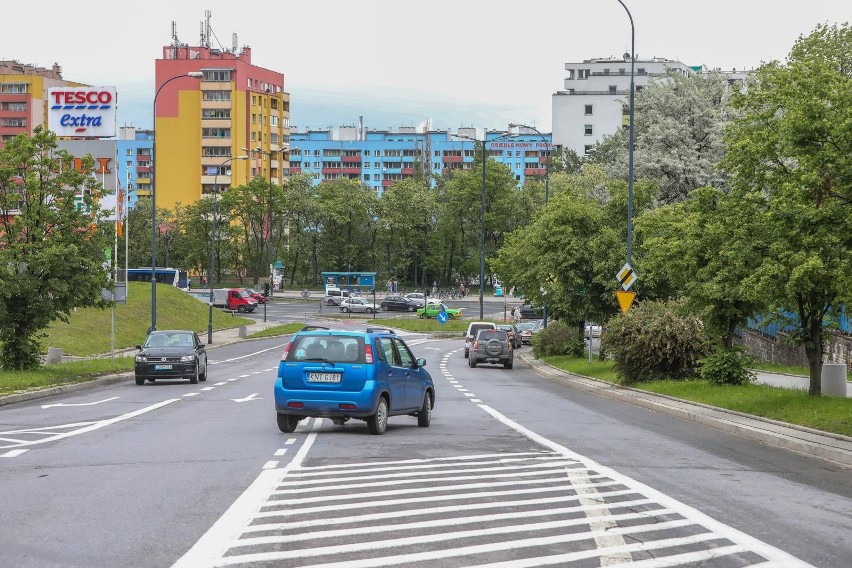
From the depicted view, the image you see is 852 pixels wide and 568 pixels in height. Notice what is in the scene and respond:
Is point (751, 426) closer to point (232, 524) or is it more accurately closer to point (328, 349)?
point (328, 349)

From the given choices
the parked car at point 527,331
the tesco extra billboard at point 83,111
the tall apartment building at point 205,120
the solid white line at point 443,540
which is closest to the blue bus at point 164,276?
the tall apartment building at point 205,120

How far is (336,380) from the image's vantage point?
17.5 meters

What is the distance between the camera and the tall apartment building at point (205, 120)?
145 metres

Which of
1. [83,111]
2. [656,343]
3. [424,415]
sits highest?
[83,111]

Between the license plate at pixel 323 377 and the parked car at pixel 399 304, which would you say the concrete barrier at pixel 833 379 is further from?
the parked car at pixel 399 304

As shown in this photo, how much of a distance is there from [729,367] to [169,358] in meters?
16.2

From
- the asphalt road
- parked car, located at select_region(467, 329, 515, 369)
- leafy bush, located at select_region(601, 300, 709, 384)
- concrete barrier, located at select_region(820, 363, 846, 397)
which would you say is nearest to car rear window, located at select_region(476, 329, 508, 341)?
parked car, located at select_region(467, 329, 515, 369)

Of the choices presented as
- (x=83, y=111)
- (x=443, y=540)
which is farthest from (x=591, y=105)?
(x=443, y=540)

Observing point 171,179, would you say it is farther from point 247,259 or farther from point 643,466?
point 643,466

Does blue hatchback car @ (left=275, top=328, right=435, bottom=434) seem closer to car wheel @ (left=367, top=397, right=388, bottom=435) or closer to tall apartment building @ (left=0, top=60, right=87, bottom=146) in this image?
car wheel @ (left=367, top=397, right=388, bottom=435)

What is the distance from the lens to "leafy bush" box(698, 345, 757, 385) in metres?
28.6

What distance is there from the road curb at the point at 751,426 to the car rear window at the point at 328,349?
6.74 m

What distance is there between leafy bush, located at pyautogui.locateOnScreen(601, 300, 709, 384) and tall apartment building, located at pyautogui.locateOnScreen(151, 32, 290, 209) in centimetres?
11509

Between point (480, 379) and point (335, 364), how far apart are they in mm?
22670
